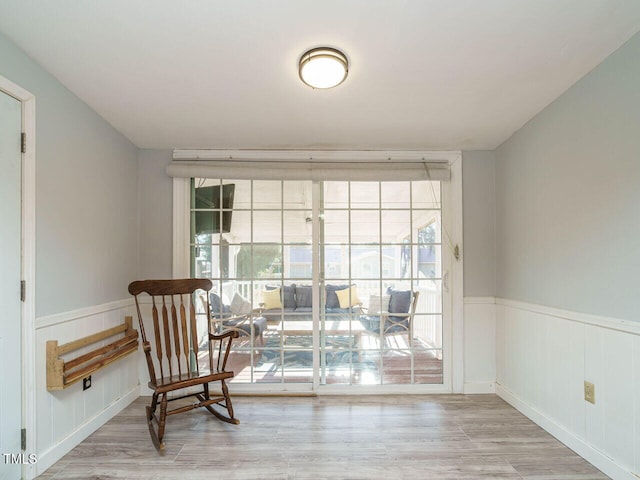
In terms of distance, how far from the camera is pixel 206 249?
3.41 m

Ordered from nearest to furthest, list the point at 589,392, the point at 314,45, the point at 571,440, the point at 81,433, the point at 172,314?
the point at 314,45 < the point at 589,392 < the point at 571,440 < the point at 81,433 < the point at 172,314

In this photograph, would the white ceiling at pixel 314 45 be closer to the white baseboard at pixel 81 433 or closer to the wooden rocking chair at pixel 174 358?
the wooden rocking chair at pixel 174 358

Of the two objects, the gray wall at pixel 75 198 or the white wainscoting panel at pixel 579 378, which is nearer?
the white wainscoting panel at pixel 579 378

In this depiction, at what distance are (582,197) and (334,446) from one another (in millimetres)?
2167

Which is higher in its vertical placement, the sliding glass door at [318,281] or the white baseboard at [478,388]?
the sliding glass door at [318,281]

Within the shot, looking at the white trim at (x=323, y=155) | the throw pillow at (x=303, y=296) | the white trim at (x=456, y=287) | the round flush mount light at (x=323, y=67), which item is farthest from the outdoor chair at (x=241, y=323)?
the round flush mount light at (x=323, y=67)

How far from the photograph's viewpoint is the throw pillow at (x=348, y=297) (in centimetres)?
339

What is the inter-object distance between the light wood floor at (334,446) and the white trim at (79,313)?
2.69ft

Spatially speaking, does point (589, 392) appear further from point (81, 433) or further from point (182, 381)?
point (81, 433)

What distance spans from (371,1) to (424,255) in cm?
232

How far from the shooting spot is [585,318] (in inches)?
87.4

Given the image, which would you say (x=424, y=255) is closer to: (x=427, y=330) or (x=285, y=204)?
(x=427, y=330)

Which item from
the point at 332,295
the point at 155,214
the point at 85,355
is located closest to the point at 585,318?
the point at 332,295

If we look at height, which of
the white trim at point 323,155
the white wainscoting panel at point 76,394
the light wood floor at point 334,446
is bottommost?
the light wood floor at point 334,446
